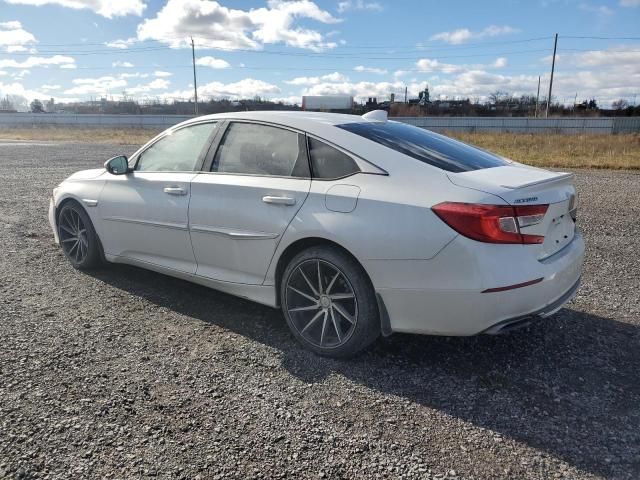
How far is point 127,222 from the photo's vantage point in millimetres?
4629

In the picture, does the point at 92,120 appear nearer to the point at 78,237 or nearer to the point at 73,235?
the point at 73,235

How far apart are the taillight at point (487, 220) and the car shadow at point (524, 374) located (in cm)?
92

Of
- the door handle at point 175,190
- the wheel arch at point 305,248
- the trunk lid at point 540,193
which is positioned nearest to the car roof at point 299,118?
the door handle at point 175,190

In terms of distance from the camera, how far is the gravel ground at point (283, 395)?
2457mm

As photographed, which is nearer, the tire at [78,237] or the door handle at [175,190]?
the door handle at [175,190]

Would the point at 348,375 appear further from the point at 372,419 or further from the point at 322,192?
the point at 322,192

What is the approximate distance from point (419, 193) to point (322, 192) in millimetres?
646

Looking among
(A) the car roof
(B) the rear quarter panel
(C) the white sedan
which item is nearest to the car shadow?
(C) the white sedan

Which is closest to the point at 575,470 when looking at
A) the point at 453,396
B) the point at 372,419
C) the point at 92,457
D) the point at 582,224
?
the point at 453,396

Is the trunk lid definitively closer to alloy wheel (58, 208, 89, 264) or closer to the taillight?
the taillight

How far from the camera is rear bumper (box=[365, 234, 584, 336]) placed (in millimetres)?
2873

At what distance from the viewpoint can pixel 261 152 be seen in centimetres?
388

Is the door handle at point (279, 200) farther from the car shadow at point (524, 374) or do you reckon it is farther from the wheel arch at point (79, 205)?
the wheel arch at point (79, 205)

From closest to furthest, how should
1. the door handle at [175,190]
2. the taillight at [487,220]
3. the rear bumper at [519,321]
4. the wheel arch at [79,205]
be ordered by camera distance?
the taillight at [487,220] → the rear bumper at [519,321] → the door handle at [175,190] → the wheel arch at [79,205]
